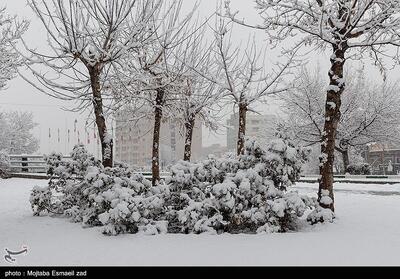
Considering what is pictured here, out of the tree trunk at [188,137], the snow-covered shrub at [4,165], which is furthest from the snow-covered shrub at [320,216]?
the snow-covered shrub at [4,165]

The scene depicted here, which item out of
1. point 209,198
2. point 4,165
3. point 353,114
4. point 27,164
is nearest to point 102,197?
point 209,198

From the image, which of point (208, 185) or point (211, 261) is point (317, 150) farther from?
point (211, 261)

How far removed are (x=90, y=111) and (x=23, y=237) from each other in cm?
609

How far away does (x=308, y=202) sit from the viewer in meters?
7.05

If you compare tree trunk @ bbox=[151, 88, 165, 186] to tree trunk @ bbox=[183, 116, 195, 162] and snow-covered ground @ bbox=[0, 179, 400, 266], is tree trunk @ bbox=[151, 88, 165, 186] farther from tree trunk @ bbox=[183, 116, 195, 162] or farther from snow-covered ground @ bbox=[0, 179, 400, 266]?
snow-covered ground @ bbox=[0, 179, 400, 266]

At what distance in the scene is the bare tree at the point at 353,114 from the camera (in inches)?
1068

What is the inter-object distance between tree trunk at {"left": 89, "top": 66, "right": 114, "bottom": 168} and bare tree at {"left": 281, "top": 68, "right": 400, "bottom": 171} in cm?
1953

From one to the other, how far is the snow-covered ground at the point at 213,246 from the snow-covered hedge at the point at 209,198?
0.32 metres

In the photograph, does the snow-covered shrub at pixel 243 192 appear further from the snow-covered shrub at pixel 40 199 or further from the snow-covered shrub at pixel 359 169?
the snow-covered shrub at pixel 359 169

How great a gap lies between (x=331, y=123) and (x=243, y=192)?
8.81ft

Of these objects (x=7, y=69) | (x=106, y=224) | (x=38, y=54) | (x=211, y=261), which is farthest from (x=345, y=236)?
(x=7, y=69)

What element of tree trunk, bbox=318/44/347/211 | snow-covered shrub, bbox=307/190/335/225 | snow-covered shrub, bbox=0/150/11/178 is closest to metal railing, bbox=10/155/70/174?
snow-covered shrub, bbox=0/150/11/178

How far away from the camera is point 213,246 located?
5.73 meters
